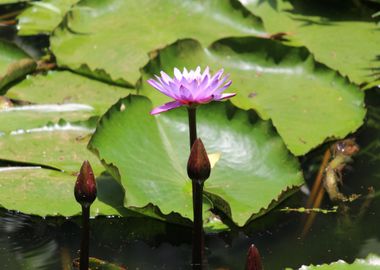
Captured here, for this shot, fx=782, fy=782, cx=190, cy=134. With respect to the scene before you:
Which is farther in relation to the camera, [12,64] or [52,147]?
[12,64]

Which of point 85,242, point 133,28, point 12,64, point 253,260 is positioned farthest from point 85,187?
point 133,28

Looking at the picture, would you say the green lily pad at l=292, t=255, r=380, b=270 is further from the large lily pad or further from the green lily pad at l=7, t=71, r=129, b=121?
the green lily pad at l=7, t=71, r=129, b=121

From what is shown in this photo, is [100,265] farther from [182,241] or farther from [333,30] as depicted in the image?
[333,30]

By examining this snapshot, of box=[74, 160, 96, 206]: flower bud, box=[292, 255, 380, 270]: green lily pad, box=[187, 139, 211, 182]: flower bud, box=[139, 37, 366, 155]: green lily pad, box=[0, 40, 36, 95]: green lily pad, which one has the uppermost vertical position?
box=[0, 40, 36, 95]: green lily pad

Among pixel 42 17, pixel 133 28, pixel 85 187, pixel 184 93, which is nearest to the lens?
pixel 85 187

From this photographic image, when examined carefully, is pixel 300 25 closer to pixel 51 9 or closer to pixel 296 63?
pixel 296 63

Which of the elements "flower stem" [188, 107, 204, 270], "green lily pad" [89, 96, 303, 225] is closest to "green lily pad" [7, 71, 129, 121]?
"green lily pad" [89, 96, 303, 225]
